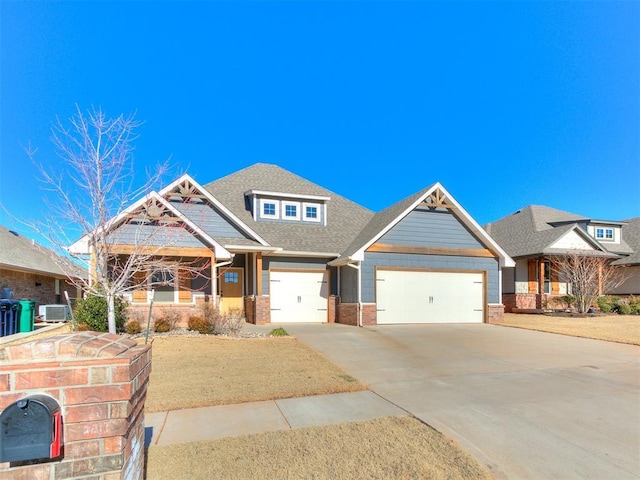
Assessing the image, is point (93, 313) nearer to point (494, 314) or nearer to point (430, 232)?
point (430, 232)

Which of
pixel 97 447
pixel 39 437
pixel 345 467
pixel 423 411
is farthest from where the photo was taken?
pixel 423 411

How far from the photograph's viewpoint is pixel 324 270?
17.3 metres

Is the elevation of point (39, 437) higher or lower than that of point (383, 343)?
higher

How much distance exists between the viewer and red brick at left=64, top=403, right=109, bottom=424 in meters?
2.20

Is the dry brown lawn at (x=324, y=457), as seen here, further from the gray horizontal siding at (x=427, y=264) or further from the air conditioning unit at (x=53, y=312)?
the air conditioning unit at (x=53, y=312)

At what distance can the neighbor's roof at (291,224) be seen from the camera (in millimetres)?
17312

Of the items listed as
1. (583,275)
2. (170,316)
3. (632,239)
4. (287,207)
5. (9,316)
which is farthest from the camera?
(632,239)

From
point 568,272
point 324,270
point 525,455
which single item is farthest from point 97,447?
point 568,272

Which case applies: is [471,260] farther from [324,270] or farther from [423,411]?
[423,411]

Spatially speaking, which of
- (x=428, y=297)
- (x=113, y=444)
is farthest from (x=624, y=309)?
(x=113, y=444)

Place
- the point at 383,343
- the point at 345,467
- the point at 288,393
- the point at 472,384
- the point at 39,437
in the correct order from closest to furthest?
the point at 39,437 → the point at 345,467 → the point at 288,393 → the point at 472,384 → the point at 383,343

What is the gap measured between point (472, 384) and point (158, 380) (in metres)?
5.66

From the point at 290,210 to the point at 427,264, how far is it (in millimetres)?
7086

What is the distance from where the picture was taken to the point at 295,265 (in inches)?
664
